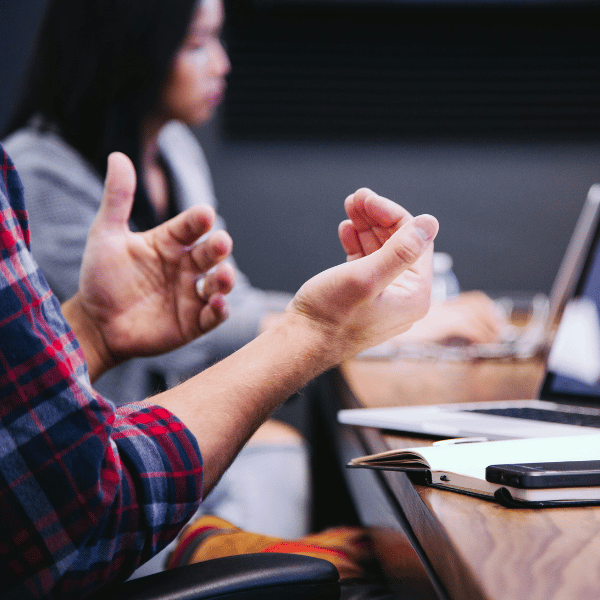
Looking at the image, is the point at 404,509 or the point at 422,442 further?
the point at 422,442

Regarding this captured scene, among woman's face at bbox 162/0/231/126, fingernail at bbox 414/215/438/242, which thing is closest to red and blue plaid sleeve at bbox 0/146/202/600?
fingernail at bbox 414/215/438/242

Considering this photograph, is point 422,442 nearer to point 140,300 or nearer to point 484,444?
point 484,444

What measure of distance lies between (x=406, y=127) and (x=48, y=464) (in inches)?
97.6

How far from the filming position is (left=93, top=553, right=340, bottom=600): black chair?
1.64ft

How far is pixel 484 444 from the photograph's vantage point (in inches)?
22.4

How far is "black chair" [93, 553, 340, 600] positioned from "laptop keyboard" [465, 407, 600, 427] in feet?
1.17

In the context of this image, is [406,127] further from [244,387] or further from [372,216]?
[244,387]

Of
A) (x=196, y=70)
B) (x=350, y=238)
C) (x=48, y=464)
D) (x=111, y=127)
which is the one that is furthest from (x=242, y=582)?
(x=196, y=70)

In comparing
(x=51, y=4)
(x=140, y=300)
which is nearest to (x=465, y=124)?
(x=51, y=4)

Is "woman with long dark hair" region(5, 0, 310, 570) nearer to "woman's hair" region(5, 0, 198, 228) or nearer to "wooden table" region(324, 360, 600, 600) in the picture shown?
"woman's hair" region(5, 0, 198, 228)

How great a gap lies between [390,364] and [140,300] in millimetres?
584

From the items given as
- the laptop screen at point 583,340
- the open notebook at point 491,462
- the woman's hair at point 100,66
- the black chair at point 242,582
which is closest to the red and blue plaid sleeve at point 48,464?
the black chair at point 242,582

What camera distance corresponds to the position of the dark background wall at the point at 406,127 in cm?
265

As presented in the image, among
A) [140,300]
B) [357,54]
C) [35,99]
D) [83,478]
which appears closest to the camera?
[83,478]
